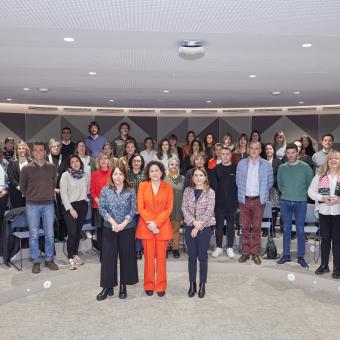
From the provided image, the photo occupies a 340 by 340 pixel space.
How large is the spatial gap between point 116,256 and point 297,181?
2581 millimetres

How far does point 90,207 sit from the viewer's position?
21.1ft

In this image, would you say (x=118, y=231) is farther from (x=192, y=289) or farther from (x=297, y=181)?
(x=297, y=181)

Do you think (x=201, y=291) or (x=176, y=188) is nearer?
(x=201, y=291)

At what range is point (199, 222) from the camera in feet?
14.9

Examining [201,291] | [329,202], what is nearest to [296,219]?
[329,202]

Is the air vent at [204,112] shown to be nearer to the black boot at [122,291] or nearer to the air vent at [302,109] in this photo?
the air vent at [302,109]

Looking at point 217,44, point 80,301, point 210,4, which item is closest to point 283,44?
point 217,44

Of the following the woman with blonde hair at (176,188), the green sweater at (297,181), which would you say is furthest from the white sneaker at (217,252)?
the green sweater at (297,181)

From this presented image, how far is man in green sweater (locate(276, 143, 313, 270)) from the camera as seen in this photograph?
18.1ft

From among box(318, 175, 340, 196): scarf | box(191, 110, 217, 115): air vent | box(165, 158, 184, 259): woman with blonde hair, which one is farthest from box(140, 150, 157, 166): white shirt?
box(191, 110, 217, 115): air vent

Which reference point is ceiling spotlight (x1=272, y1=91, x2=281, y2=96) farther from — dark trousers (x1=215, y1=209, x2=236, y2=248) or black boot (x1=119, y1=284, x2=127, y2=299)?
black boot (x1=119, y1=284, x2=127, y2=299)

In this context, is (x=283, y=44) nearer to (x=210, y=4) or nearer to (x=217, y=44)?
(x=217, y=44)

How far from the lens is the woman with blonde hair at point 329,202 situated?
5.05 metres

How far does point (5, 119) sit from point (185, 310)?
740cm
